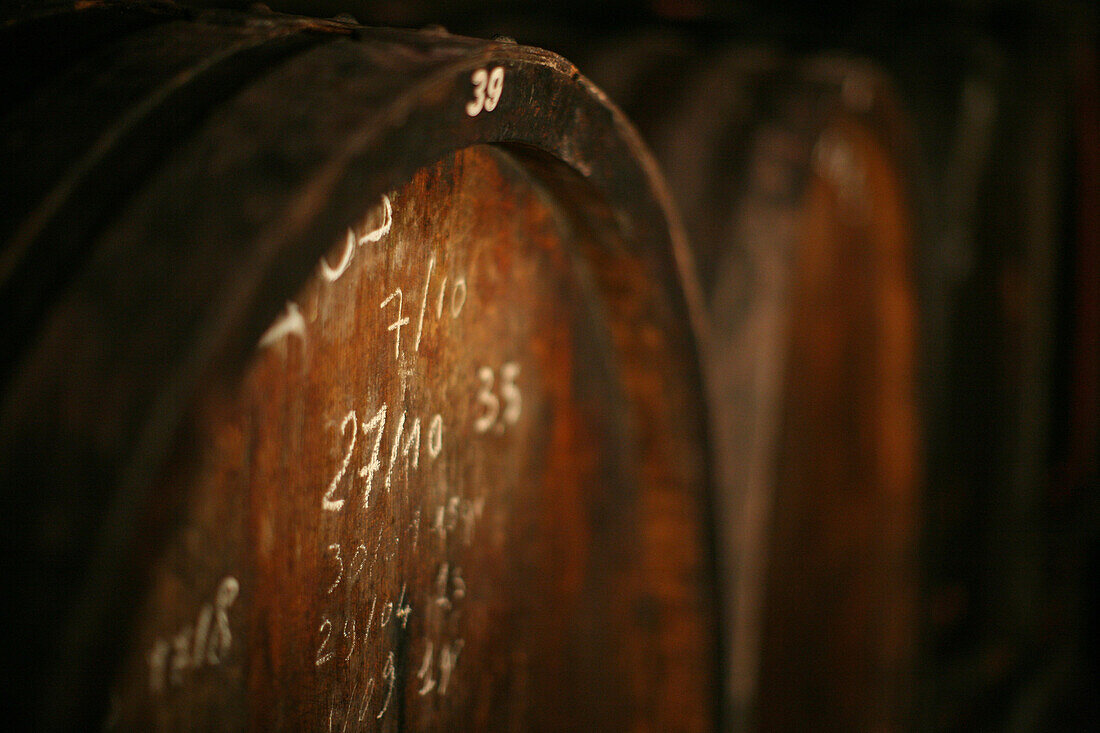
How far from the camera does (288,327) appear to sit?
63 cm

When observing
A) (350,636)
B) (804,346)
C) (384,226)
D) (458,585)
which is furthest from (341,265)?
(804,346)

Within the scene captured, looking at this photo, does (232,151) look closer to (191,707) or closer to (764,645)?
(191,707)

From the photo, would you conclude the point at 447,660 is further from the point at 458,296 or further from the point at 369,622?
the point at 458,296

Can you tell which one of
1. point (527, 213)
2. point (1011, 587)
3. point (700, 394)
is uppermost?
point (527, 213)

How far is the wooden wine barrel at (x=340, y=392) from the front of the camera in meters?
0.48

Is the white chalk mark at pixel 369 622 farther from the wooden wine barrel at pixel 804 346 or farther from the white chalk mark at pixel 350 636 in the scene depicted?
the wooden wine barrel at pixel 804 346

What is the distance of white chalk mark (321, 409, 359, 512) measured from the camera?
0.72 meters

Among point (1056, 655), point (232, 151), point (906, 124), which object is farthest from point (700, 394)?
point (1056, 655)

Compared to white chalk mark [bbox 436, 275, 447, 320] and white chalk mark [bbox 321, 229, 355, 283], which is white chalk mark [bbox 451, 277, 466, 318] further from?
white chalk mark [bbox 321, 229, 355, 283]

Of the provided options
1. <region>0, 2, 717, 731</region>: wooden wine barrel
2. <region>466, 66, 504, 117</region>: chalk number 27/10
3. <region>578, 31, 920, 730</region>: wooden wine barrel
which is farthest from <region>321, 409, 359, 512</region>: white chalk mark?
<region>578, 31, 920, 730</region>: wooden wine barrel

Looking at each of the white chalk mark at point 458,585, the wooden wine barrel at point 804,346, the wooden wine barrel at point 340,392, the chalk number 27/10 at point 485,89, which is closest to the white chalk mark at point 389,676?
the wooden wine barrel at point 340,392

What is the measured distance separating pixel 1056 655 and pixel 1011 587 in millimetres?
586

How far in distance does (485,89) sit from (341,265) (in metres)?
0.16

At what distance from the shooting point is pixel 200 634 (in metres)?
0.56
